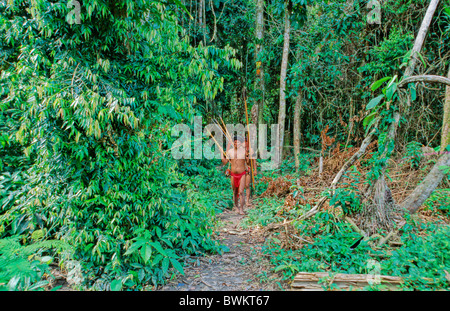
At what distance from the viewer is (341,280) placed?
3.01 metres

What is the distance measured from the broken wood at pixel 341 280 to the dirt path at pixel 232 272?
0.82ft

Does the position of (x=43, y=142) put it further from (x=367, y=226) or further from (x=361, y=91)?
(x=361, y=91)

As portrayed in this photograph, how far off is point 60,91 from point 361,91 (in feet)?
26.6

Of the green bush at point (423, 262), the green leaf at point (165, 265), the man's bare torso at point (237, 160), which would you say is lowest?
the green leaf at point (165, 265)

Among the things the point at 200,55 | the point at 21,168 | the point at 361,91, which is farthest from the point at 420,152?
the point at 21,168

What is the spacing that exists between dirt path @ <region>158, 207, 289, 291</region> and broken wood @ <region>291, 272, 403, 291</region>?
0.25 m

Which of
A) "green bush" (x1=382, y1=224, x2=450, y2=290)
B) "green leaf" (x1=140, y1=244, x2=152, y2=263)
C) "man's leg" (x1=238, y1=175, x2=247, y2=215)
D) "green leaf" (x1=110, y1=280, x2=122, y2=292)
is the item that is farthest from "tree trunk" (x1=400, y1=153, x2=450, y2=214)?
"green leaf" (x1=110, y1=280, x2=122, y2=292)

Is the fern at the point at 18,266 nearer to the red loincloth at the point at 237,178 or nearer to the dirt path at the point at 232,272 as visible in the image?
the dirt path at the point at 232,272

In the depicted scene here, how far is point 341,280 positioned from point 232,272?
1.35 metres

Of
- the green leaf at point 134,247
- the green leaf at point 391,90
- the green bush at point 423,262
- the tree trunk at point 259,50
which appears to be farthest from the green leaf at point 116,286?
the tree trunk at point 259,50

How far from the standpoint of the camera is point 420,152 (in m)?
6.27

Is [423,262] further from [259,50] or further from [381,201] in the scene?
[259,50]

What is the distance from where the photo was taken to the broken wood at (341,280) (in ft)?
9.50

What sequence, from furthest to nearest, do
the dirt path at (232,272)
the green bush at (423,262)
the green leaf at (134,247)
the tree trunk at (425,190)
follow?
1. the tree trunk at (425,190)
2. the dirt path at (232,272)
3. the green leaf at (134,247)
4. the green bush at (423,262)
